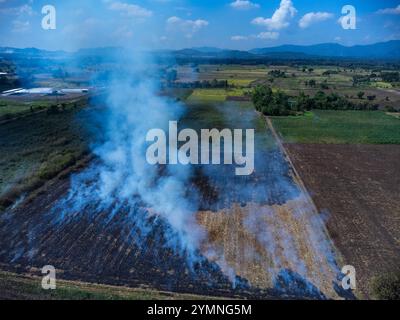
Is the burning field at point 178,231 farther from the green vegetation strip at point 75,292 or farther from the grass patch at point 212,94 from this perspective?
the grass patch at point 212,94

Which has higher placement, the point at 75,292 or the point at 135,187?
the point at 135,187

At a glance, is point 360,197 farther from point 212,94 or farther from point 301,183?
point 212,94

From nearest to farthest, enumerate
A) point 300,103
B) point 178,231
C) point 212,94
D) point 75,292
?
point 75,292 → point 178,231 → point 300,103 → point 212,94

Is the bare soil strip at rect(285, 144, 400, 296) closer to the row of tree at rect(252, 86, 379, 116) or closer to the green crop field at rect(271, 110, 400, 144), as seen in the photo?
the green crop field at rect(271, 110, 400, 144)

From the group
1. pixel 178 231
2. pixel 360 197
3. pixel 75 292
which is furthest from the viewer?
pixel 360 197

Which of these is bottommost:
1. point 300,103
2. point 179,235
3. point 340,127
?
point 179,235

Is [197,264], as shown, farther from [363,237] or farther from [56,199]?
[56,199]

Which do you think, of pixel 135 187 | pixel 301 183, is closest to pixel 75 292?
pixel 135 187

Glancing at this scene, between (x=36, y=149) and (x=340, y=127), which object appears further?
(x=340, y=127)
